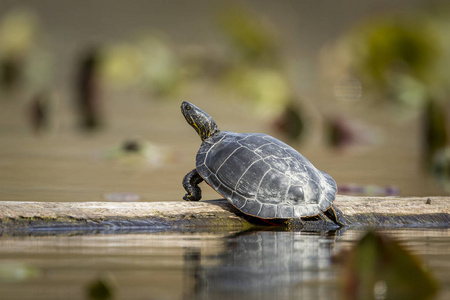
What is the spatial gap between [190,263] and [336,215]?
1.49 m

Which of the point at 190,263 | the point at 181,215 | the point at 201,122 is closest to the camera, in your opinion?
the point at 190,263

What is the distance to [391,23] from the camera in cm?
347

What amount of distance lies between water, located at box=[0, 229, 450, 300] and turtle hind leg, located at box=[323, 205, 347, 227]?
0.24 meters

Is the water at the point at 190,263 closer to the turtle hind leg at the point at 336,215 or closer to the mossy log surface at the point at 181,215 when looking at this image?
the mossy log surface at the point at 181,215

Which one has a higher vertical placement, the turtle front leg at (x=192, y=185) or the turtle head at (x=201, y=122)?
the turtle head at (x=201, y=122)

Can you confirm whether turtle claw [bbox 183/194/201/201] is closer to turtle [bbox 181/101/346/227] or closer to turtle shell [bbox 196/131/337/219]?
turtle [bbox 181/101/346/227]

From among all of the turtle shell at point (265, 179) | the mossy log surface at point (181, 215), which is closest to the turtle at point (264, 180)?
the turtle shell at point (265, 179)

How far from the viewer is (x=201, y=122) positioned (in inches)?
186

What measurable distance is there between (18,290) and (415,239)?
204 cm

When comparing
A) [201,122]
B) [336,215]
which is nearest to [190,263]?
[336,215]

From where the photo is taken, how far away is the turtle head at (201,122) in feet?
15.3

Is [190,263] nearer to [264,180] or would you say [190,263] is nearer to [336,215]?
[264,180]

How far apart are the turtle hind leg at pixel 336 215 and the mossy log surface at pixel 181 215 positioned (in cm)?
4

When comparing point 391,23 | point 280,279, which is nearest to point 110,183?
point 391,23
